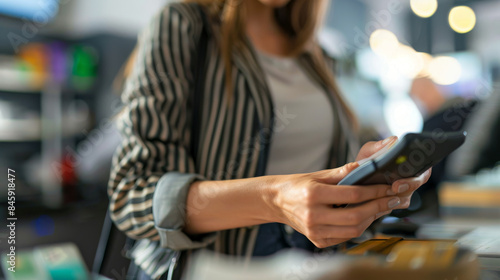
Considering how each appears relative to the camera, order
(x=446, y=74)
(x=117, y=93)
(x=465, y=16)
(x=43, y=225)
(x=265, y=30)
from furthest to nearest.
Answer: (x=117, y=93)
(x=43, y=225)
(x=465, y=16)
(x=446, y=74)
(x=265, y=30)

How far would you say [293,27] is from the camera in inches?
20.1

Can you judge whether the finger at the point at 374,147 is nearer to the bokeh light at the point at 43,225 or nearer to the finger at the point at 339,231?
the finger at the point at 339,231

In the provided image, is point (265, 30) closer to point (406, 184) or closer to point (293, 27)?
point (293, 27)

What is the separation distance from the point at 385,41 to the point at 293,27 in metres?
0.61

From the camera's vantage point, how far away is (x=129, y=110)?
383mm

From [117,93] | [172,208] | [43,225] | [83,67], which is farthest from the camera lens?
[83,67]

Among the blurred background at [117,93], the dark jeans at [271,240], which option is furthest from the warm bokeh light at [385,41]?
the dark jeans at [271,240]

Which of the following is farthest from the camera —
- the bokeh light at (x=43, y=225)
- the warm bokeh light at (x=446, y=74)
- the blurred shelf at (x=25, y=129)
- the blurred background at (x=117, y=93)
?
the blurred shelf at (x=25, y=129)

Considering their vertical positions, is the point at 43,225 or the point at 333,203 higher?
the point at 333,203

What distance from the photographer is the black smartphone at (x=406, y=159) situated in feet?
0.69

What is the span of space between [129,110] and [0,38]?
5.63ft

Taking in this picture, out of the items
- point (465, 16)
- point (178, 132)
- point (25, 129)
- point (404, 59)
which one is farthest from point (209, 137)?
point (25, 129)

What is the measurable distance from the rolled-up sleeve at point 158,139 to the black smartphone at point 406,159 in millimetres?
162

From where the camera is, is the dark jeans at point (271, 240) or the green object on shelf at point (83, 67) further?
the green object on shelf at point (83, 67)
